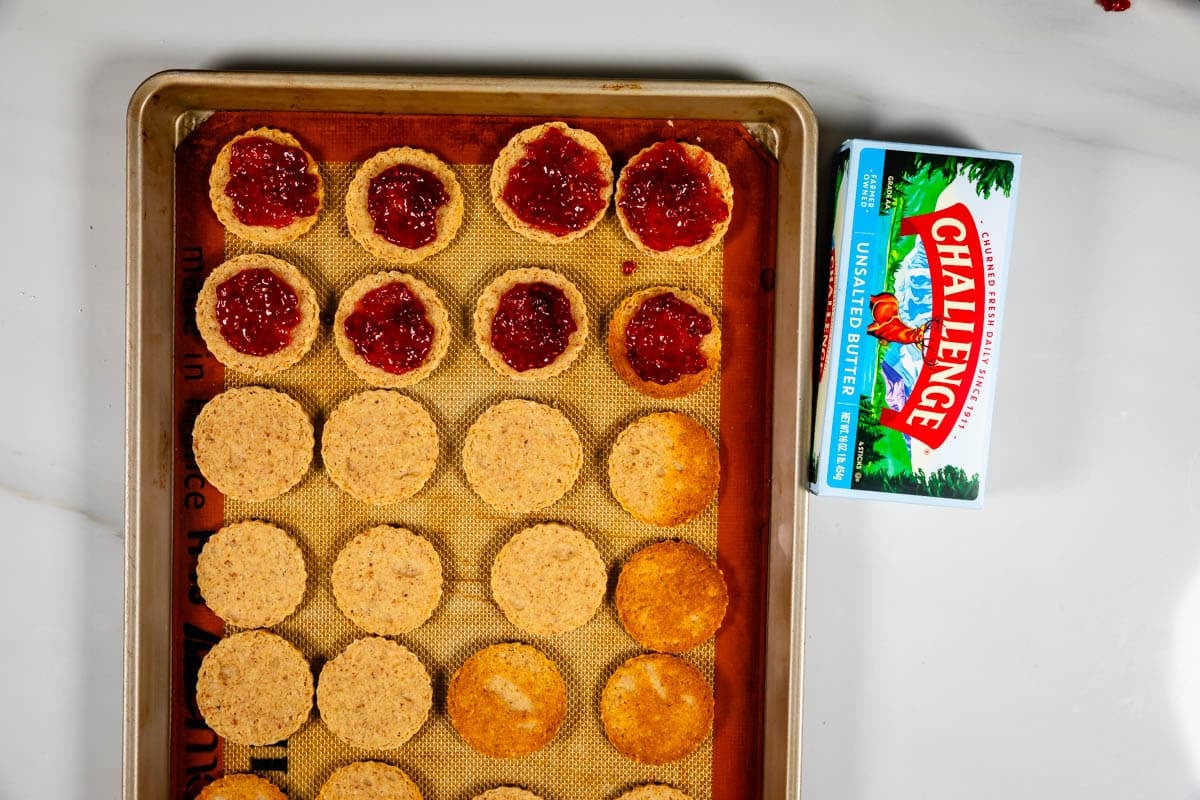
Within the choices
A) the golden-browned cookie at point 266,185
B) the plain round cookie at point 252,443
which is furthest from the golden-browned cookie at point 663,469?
the golden-browned cookie at point 266,185

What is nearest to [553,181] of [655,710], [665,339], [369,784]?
[665,339]

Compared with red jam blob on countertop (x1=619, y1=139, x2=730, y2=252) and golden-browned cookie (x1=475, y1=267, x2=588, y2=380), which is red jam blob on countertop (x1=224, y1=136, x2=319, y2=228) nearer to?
golden-browned cookie (x1=475, y1=267, x2=588, y2=380)

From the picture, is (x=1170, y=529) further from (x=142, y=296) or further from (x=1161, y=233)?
(x=142, y=296)

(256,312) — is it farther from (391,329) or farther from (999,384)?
(999,384)

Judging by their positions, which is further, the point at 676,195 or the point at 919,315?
the point at 676,195

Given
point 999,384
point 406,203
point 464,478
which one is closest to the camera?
point 406,203

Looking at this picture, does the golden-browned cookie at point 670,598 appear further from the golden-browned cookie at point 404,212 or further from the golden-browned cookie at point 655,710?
the golden-browned cookie at point 404,212
